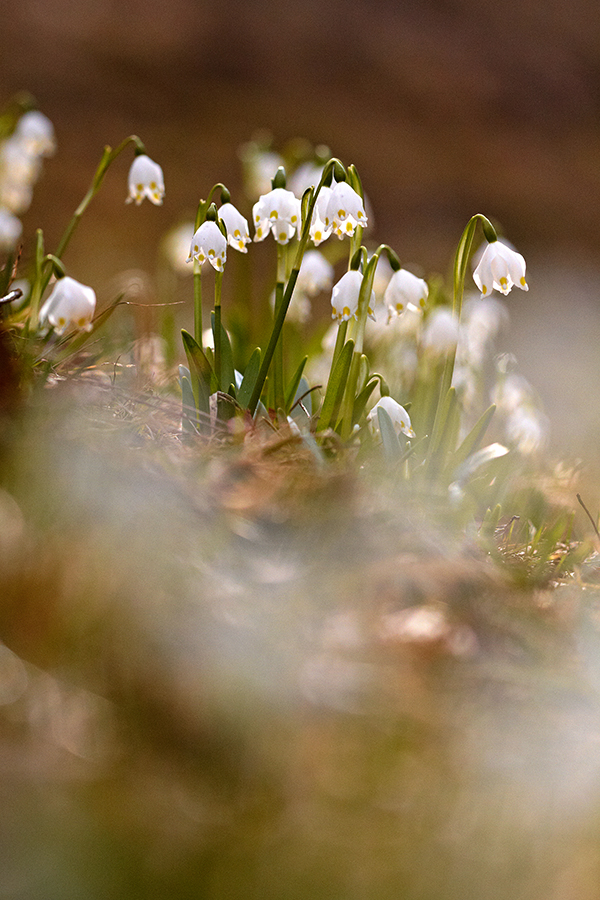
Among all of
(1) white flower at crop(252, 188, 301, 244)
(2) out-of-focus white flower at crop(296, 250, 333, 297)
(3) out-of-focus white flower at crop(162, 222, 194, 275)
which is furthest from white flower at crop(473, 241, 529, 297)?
(3) out-of-focus white flower at crop(162, 222, 194, 275)

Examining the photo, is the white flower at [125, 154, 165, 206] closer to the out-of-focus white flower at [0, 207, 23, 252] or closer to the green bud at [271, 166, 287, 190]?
the green bud at [271, 166, 287, 190]

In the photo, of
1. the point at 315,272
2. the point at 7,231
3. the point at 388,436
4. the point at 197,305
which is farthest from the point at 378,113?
the point at 388,436

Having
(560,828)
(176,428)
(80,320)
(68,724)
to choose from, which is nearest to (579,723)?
(560,828)

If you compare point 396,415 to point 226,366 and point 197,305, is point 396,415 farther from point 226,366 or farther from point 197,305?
point 197,305

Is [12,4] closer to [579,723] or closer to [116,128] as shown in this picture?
[116,128]

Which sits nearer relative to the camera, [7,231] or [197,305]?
[197,305]

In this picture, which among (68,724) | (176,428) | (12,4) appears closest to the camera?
(68,724)
